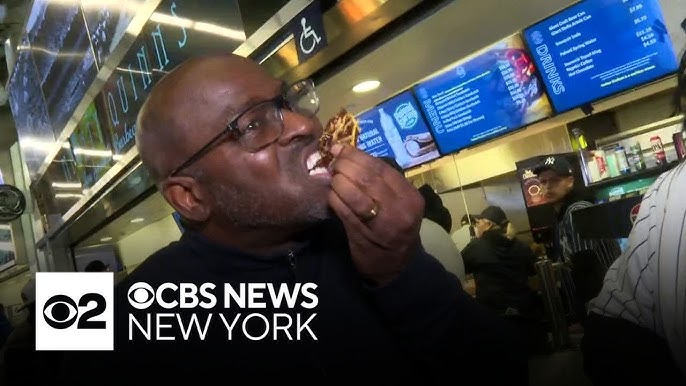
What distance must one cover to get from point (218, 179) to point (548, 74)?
2716 mm

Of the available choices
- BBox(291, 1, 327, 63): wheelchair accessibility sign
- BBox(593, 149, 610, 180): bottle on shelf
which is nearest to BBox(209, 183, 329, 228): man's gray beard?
BBox(291, 1, 327, 63): wheelchair accessibility sign

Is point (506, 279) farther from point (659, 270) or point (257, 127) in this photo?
point (257, 127)

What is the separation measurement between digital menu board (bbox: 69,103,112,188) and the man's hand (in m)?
3.73

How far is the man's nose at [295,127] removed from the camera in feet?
3.27

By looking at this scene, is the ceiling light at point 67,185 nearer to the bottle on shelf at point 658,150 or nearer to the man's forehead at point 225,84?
the man's forehead at point 225,84

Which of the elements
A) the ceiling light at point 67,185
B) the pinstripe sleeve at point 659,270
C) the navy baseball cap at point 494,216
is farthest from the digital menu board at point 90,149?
the pinstripe sleeve at point 659,270

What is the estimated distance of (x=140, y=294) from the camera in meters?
1.10

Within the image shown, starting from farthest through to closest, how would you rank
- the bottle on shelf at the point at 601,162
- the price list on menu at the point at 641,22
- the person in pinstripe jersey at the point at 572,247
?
the bottle on shelf at the point at 601,162, the price list on menu at the point at 641,22, the person in pinstripe jersey at the point at 572,247

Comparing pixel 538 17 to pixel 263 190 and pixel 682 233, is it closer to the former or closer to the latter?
pixel 682 233

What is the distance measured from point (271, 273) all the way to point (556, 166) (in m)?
2.60

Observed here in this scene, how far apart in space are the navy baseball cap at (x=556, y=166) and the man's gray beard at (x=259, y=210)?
2.57 m

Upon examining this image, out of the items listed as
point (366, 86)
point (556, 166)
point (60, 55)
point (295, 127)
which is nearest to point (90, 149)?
point (60, 55)

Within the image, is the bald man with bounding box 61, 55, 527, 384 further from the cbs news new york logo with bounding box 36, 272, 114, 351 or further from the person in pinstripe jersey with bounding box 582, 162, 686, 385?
the person in pinstripe jersey with bounding box 582, 162, 686, 385

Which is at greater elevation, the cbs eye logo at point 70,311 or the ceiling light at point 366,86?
the ceiling light at point 366,86
